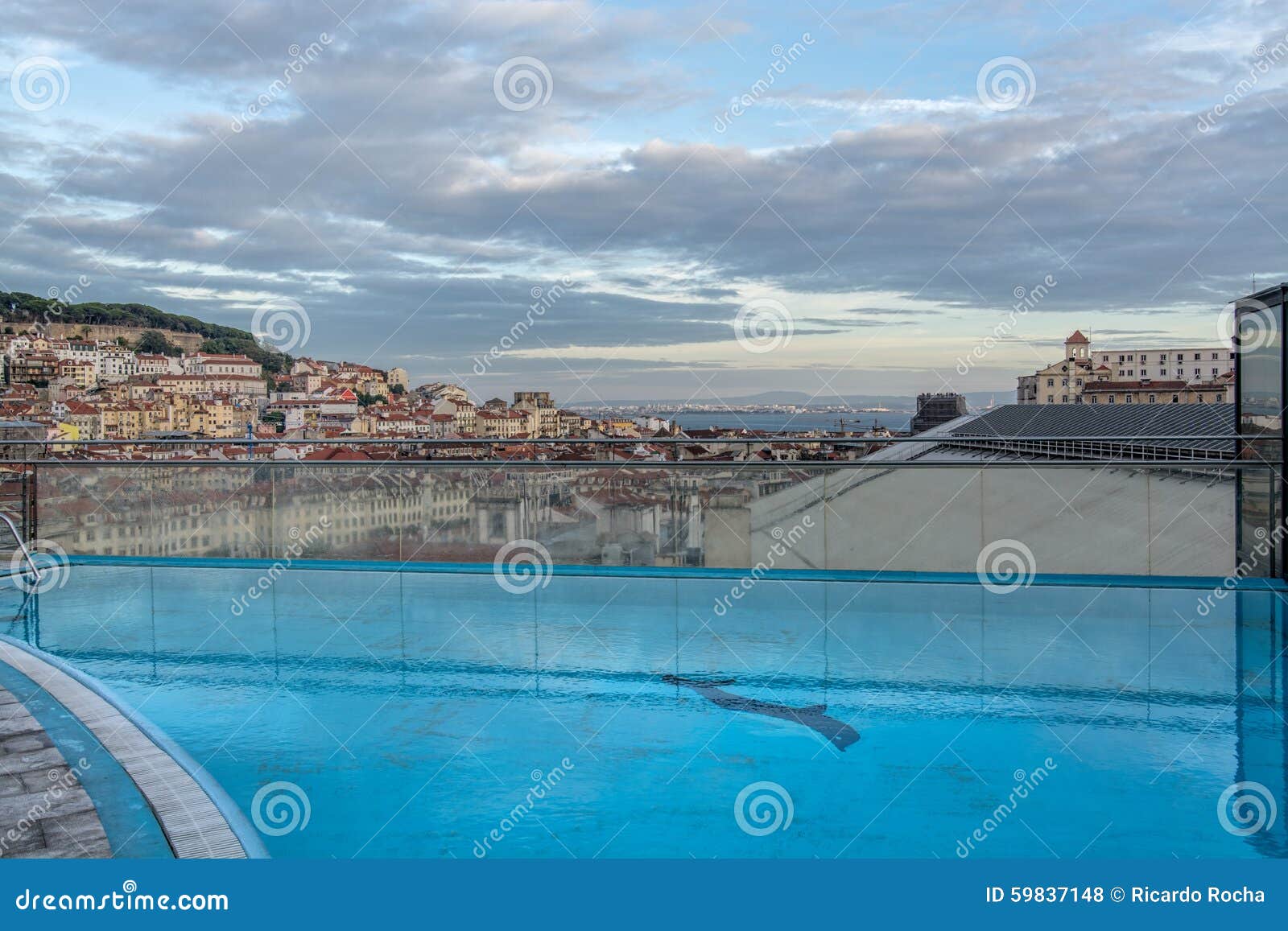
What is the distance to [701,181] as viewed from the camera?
12.6 meters

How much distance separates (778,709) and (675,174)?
9.46 metres

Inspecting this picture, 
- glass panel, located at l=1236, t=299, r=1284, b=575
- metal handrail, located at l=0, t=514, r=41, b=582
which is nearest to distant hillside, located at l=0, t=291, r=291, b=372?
metal handrail, located at l=0, t=514, r=41, b=582

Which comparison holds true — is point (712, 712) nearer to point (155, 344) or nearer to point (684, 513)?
point (684, 513)

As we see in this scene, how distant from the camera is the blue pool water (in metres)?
2.57

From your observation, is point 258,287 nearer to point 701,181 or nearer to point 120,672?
point 701,181

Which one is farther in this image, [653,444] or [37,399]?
[37,399]

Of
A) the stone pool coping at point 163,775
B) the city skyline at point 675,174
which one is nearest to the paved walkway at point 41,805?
the stone pool coping at point 163,775

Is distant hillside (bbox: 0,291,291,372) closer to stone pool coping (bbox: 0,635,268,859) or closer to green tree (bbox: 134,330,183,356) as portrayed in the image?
green tree (bbox: 134,330,183,356)

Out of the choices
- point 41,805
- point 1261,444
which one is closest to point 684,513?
point 1261,444

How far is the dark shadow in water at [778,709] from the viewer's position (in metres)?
3.36

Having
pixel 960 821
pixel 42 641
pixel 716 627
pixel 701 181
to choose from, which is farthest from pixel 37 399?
pixel 960 821

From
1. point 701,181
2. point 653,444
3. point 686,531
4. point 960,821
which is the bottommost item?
point 960,821

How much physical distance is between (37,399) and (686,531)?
26.4 m

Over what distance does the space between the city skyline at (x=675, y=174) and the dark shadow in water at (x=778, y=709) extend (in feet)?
12.4
